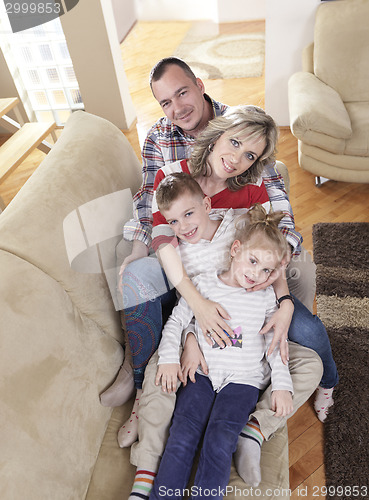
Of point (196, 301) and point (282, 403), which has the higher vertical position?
point (196, 301)

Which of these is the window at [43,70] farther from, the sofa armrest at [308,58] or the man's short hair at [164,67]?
the man's short hair at [164,67]

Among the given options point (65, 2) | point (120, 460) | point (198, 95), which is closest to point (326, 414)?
point (120, 460)

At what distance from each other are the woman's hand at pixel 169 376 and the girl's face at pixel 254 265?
311mm

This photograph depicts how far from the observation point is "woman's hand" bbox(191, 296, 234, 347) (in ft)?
3.77

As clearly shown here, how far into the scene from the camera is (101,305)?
123cm

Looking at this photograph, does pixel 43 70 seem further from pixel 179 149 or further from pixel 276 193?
pixel 276 193

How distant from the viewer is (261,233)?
118 cm

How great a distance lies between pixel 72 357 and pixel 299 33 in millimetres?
2543

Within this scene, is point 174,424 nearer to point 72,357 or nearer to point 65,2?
point 72,357

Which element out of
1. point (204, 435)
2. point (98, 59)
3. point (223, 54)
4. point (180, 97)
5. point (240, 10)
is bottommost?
point (223, 54)

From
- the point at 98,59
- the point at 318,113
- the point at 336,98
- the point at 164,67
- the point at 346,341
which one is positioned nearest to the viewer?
the point at 164,67

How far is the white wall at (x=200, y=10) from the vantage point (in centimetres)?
496

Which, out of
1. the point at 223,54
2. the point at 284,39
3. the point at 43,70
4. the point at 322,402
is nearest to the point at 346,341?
the point at 322,402

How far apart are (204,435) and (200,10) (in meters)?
5.46
